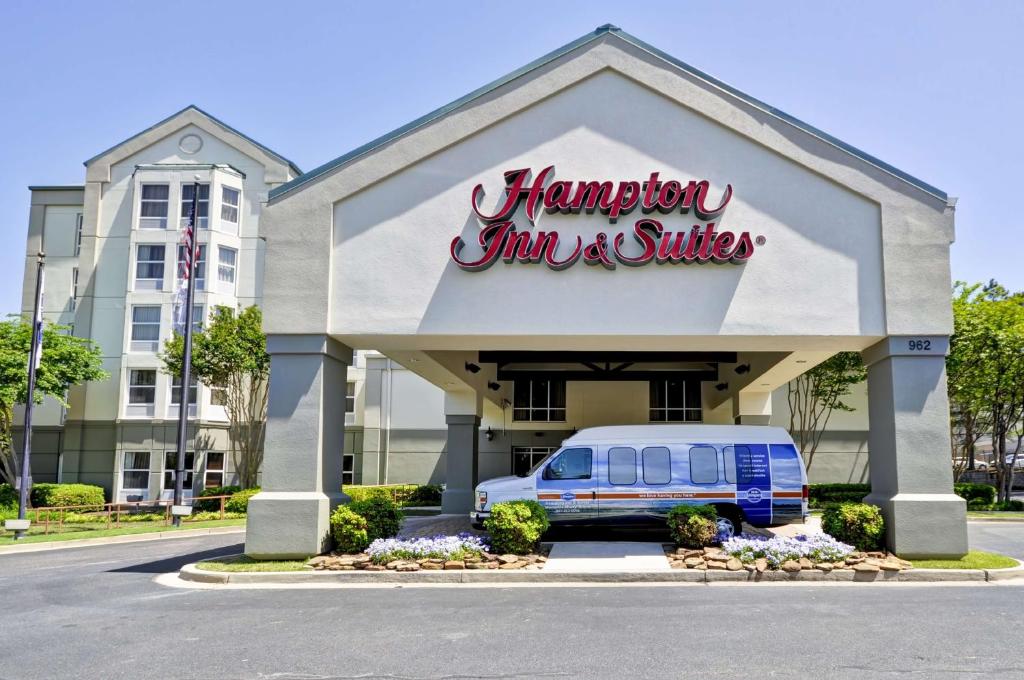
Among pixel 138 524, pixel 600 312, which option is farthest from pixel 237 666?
pixel 138 524

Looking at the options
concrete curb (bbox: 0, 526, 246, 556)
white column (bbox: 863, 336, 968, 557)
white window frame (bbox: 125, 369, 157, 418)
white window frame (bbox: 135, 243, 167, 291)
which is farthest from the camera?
white window frame (bbox: 135, 243, 167, 291)

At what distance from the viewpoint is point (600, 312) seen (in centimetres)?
1452

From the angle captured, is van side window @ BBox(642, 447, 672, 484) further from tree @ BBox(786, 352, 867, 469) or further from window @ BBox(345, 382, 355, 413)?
window @ BBox(345, 382, 355, 413)

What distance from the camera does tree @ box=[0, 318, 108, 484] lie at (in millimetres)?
30922

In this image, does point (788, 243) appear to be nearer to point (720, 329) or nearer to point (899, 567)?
point (720, 329)

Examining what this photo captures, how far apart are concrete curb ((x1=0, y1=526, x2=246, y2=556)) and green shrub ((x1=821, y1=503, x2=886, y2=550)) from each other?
52.8 ft

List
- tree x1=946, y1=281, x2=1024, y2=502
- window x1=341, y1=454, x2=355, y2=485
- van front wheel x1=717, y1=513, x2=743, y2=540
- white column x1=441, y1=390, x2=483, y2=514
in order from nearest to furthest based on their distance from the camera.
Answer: van front wheel x1=717, y1=513, x2=743, y2=540 < white column x1=441, y1=390, x2=483, y2=514 < tree x1=946, y1=281, x2=1024, y2=502 < window x1=341, y1=454, x2=355, y2=485

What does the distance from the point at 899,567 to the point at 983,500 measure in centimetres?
1868

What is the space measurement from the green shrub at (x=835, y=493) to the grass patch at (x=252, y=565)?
66.2 ft

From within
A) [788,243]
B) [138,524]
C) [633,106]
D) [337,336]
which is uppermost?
[633,106]

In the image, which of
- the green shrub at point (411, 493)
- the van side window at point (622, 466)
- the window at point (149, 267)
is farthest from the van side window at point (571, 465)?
the window at point (149, 267)

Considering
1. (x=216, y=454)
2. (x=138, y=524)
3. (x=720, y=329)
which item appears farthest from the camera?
(x=216, y=454)

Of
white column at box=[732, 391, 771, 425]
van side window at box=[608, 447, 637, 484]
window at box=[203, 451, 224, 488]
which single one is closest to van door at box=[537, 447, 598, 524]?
van side window at box=[608, 447, 637, 484]

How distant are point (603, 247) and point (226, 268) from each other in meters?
26.8
